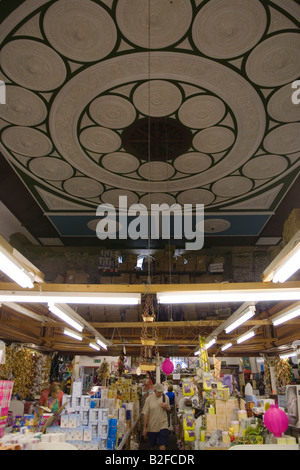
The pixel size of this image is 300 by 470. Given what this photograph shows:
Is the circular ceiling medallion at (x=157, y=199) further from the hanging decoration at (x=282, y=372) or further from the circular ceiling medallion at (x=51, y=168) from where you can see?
the hanging decoration at (x=282, y=372)

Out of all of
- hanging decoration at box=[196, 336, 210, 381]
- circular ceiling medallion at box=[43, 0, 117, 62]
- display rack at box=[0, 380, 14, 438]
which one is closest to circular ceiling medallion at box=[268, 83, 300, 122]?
circular ceiling medallion at box=[43, 0, 117, 62]

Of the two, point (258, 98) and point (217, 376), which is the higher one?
point (258, 98)

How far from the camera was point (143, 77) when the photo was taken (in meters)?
5.16

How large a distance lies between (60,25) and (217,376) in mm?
7495

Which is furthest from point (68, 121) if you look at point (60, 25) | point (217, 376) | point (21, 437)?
point (217, 376)

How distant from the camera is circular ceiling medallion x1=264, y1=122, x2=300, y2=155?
6109 millimetres

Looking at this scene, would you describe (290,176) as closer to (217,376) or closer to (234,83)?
(234,83)

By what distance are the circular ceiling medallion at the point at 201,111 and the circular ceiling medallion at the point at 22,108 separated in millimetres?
2491

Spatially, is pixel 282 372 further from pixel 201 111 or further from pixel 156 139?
pixel 201 111

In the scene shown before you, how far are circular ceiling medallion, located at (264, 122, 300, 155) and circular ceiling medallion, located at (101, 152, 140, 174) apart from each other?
2780mm

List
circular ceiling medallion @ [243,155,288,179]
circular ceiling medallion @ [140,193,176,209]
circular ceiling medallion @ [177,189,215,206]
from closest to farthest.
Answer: circular ceiling medallion @ [243,155,288,179] < circular ceiling medallion @ [177,189,215,206] < circular ceiling medallion @ [140,193,176,209]

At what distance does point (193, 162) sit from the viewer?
716cm

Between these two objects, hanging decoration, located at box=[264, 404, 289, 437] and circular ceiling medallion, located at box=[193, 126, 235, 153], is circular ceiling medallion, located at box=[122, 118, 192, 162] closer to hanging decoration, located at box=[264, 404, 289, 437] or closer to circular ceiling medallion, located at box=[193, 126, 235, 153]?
circular ceiling medallion, located at box=[193, 126, 235, 153]

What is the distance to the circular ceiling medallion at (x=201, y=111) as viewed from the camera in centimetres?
556
